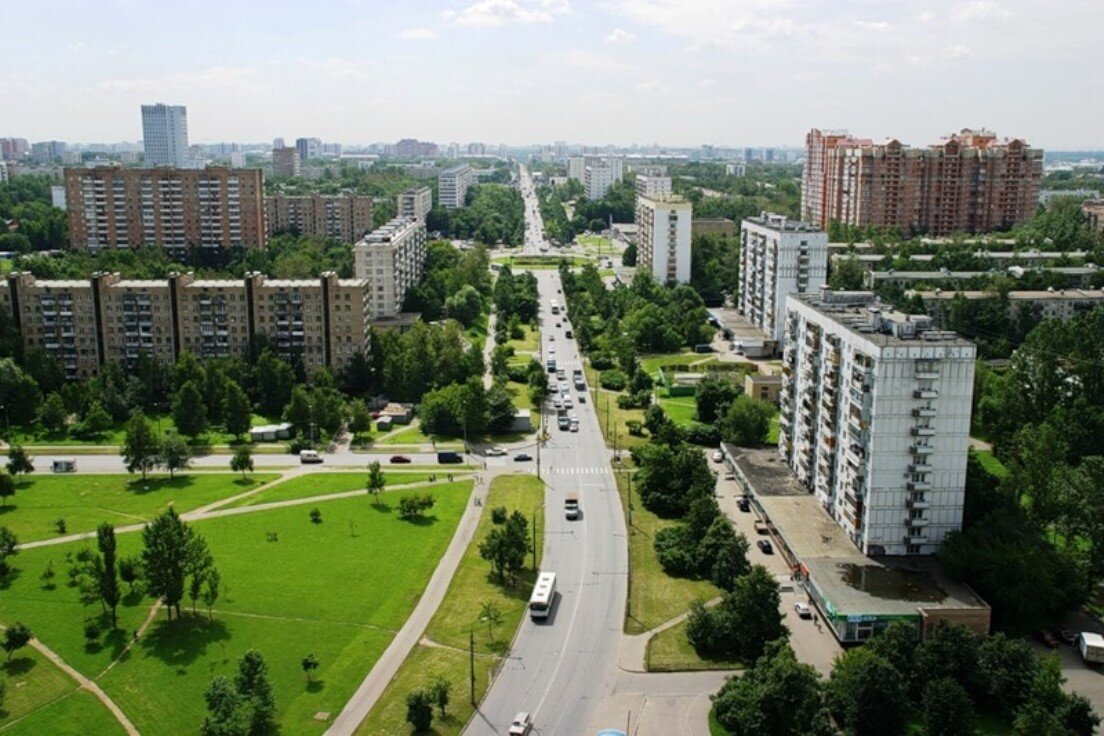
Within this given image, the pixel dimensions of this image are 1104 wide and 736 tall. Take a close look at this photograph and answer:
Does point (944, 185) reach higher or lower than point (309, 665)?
higher

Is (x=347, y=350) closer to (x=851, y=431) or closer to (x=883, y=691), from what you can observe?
(x=851, y=431)

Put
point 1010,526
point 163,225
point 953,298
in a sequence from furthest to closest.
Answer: point 163,225, point 953,298, point 1010,526

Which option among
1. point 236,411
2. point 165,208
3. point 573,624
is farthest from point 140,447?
point 165,208

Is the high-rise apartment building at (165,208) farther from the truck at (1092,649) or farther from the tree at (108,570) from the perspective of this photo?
the truck at (1092,649)

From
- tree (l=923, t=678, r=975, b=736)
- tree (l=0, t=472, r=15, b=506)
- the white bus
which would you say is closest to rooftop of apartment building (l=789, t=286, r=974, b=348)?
tree (l=923, t=678, r=975, b=736)

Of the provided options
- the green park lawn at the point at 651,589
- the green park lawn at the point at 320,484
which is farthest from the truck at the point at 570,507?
the green park lawn at the point at 320,484

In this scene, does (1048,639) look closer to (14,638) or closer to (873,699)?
(873,699)

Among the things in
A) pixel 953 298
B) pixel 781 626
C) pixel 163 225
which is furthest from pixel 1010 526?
pixel 163 225
